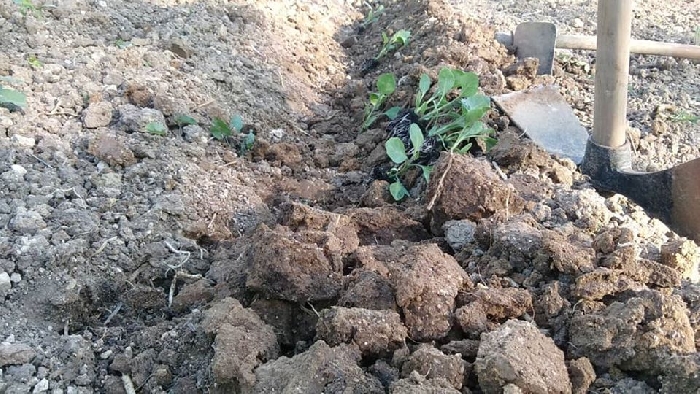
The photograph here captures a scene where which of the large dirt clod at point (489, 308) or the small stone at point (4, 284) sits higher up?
the large dirt clod at point (489, 308)

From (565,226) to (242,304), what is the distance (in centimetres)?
98

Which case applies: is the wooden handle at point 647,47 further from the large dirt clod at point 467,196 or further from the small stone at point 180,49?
the small stone at point 180,49

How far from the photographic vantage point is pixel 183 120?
9.11 ft

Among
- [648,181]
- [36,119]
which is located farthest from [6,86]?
[648,181]

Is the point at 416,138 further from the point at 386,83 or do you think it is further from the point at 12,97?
the point at 12,97

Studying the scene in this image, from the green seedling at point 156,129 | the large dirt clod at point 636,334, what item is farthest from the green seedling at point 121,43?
the large dirt clod at point 636,334

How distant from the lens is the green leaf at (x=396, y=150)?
2.60 metres

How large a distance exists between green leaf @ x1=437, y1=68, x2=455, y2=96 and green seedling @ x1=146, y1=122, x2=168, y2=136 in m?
1.09

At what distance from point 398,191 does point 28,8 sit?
1945 mm

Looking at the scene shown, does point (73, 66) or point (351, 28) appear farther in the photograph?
point (351, 28)

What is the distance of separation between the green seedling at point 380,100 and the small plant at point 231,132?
0.55 m

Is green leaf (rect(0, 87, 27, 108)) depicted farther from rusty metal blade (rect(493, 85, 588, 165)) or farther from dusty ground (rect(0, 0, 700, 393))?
rusty metal blade (rect(493, 85, 588, 165))

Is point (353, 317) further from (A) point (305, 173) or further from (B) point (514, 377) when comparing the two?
(A) point (305, 173)

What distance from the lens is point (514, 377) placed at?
146 centimetres
